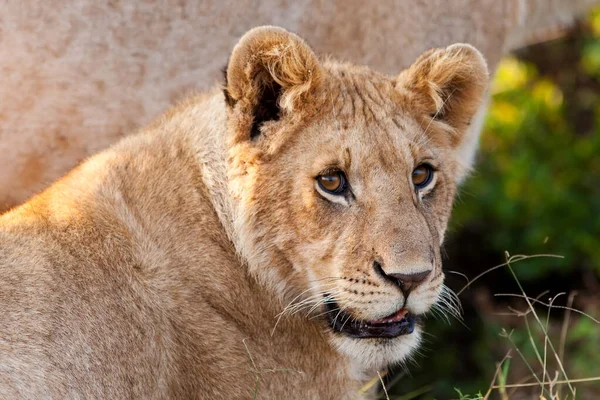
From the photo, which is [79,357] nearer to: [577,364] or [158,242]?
[158,242]

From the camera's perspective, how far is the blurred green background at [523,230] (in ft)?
23.9

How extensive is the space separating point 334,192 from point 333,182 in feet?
0.11

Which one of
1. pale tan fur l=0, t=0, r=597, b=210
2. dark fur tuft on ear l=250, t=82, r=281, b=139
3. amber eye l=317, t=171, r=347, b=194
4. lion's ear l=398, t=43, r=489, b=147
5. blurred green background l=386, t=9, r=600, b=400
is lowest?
blurred green background l=386, t=9, r=600, b=400

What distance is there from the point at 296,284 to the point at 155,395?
0.60 m

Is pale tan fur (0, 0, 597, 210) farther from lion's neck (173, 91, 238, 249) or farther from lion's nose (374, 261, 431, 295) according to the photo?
lion's nose (374, 261, 431, 295)

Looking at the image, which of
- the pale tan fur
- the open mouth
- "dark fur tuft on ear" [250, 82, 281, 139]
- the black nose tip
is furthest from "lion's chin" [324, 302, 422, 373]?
the pale tan fur

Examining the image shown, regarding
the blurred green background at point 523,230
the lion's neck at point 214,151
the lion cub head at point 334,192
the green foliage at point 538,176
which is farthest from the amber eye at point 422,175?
the green foliage at point 538,176

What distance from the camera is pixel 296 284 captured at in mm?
3566

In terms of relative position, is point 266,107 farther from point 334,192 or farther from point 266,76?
point 334,192

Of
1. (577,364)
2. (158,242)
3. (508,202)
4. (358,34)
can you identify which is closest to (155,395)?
(158,242)

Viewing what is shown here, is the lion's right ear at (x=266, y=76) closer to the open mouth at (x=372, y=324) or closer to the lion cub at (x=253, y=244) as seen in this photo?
the lion cub at (x=253, y=244)

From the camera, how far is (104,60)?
4504 millimetres

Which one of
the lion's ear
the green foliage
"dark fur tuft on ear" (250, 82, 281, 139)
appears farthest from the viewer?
the green foliage

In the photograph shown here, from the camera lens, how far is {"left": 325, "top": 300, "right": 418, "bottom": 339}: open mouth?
3.39 metres
